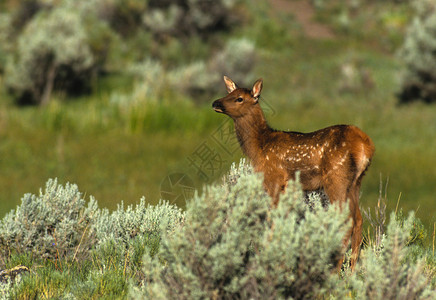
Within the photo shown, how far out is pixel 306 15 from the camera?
4162 centimetres

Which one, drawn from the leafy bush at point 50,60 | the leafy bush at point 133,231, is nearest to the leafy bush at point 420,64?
the leafy bush at point 50,60

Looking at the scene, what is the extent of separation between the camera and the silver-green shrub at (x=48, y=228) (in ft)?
24.2

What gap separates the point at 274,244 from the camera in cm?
456

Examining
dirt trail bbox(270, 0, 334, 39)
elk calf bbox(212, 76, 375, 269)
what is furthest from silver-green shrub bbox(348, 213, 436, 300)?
dirt trail bbox(270, 0, 334, 39)

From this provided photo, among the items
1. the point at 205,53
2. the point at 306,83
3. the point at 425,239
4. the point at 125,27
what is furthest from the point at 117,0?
the point at 425,239

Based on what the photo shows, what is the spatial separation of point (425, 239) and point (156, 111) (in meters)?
13.8

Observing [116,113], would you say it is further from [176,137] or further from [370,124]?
[370,124]

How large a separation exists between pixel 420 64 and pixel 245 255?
24221 mm

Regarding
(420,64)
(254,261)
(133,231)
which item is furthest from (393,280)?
(420,64)

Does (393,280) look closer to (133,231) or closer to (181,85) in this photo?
(133,231)

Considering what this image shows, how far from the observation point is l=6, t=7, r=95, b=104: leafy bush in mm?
23844

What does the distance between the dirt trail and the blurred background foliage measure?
0.16m

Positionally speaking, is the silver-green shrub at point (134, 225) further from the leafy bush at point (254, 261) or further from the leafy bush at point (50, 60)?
the leafy bush at point (50, 60)

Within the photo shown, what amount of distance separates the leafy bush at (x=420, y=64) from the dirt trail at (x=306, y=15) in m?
11.0
